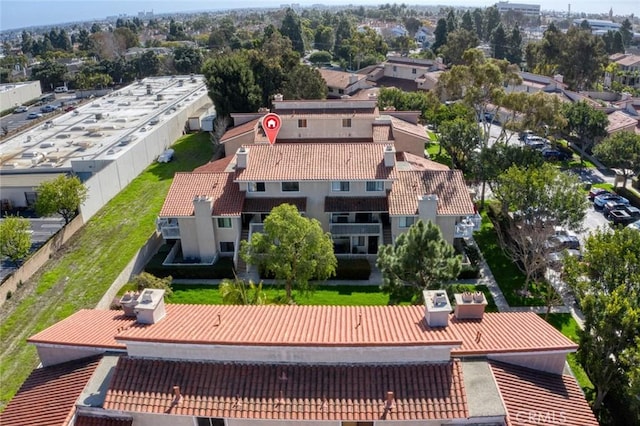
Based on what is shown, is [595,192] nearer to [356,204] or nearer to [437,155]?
[437,155]

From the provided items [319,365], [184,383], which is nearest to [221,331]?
[184,383]

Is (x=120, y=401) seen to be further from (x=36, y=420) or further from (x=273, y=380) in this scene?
(x=273, y=380)

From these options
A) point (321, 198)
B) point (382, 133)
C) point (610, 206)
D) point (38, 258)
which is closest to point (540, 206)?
point (321, 198)

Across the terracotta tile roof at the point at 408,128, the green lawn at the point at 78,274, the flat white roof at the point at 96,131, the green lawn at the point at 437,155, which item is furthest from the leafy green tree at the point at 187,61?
the terracotta tile roof at the point at 408,128

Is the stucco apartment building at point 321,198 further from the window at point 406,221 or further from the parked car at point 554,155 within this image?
the parked car at point 554,155

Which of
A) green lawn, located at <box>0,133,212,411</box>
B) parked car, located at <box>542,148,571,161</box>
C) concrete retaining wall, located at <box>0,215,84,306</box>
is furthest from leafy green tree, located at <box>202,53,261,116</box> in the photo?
parked car, located at <box>542,148,571,161</box>

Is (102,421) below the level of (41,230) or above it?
above
